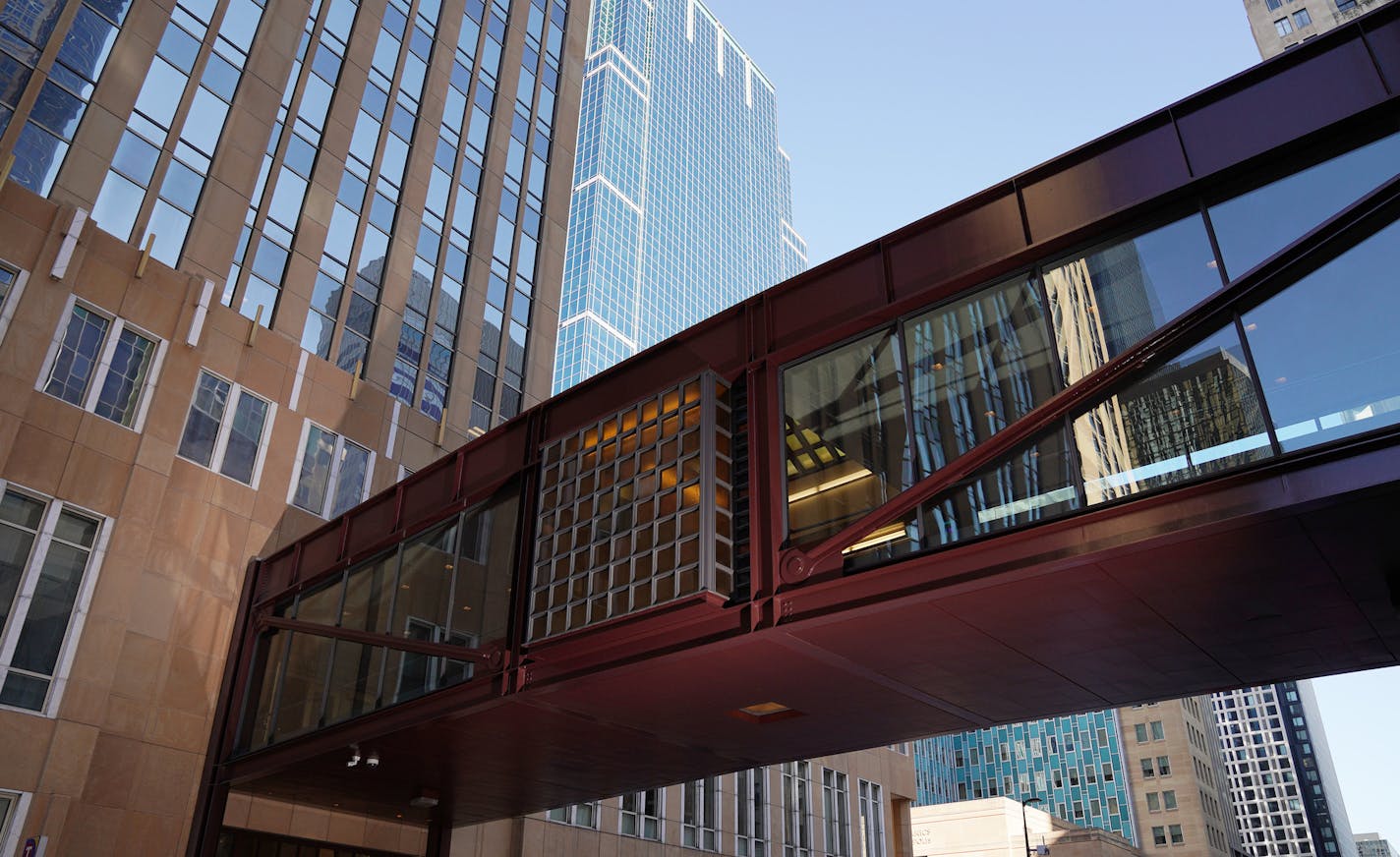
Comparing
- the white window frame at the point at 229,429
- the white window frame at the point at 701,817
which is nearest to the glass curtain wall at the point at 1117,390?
the white window frame at the point at 229,429

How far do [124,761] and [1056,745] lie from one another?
14461 centimetres

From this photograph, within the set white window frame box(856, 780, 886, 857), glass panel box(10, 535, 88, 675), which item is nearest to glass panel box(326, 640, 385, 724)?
glass panel box(10, 535, 88, 675)

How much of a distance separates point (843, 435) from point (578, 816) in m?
25.1

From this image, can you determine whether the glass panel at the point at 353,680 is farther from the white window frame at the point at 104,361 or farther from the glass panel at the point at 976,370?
the glass panel at the point at 976,370

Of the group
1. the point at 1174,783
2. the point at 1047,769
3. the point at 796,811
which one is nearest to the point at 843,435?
the point at 796,811

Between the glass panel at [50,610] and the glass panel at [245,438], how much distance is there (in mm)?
4707

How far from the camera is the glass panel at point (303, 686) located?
22109mm

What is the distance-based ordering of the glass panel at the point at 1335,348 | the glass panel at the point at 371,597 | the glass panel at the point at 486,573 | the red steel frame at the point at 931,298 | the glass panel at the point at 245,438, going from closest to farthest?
the glass panel at the point at 1335,348 < the red steel frame at the point at 931,298 < the glass panel at the point at 486,573 < the glass panel at the point at 371,597 < the glass panel at the point at 245,438

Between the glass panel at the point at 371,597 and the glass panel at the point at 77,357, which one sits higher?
the glass panel at the point at 77,357

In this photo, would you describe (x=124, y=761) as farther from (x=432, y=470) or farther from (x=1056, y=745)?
(x=1056, y=745)

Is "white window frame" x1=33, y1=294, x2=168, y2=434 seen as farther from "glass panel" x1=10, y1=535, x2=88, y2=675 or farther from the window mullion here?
"glass panel" x1=10, y1=535, x2=88, y2=675

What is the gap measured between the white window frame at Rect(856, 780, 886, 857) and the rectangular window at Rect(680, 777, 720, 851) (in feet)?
41.0

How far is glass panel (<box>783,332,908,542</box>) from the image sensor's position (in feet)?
43.8

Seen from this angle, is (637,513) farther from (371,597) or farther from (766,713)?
(371,597)
